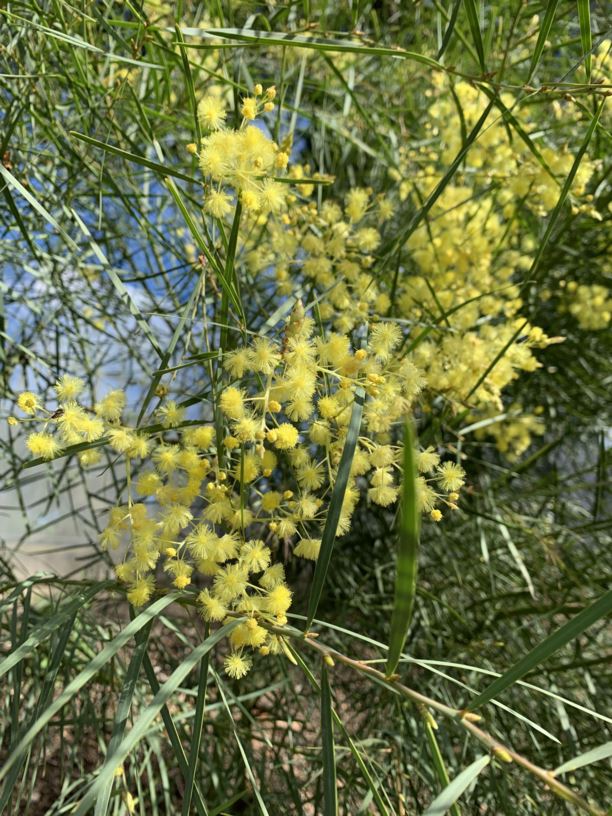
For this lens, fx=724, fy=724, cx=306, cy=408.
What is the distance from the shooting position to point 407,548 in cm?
25

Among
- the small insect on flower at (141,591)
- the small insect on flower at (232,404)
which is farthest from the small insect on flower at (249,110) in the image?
the small insect on flower at (141,591)

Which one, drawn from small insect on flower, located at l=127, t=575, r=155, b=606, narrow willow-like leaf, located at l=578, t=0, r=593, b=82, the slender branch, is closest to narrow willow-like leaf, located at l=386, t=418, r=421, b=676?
the slender branch

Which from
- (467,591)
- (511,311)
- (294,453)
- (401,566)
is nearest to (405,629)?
(401,566)

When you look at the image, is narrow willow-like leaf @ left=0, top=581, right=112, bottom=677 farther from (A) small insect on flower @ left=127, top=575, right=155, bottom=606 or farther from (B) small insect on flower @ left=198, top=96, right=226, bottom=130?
(B) small insect on flower @ left=198, top=96, right=226, bottom=130

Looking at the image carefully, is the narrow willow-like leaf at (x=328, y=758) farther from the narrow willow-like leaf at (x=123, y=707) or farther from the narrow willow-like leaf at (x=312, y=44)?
the narrow willow-like leaf at (x=312, y=44)

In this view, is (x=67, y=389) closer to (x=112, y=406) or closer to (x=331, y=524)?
(x=112, y=406)

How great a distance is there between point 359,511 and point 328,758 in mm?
567

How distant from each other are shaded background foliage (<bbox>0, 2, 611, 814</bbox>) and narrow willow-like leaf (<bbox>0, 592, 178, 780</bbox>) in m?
0.11

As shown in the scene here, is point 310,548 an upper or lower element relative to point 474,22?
lower

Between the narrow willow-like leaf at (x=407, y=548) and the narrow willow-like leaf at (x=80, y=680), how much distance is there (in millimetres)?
113

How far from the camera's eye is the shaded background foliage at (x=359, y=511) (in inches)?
22.6

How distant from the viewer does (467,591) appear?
2.69ft

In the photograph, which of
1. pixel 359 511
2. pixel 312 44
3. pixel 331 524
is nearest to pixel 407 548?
pixel 331 524

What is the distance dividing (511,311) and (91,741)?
0.71 meters
